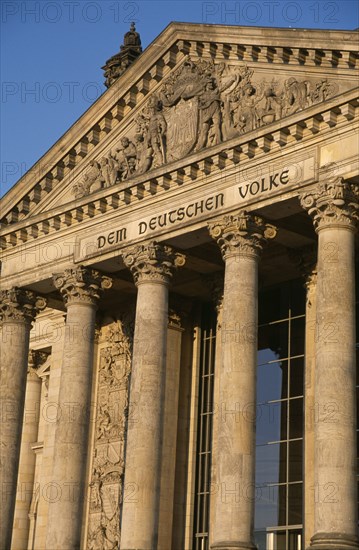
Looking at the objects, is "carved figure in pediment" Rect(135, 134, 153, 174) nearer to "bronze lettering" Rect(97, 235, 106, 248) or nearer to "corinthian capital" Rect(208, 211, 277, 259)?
"bronze lettering" Rect(97, 235, 106, 248)

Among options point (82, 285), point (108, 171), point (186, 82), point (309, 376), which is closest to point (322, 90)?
point (186, 82)

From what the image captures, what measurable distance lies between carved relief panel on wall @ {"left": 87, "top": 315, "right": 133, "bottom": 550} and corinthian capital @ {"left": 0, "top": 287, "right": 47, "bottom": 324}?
2939 millimetres

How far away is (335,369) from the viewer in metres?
27.9

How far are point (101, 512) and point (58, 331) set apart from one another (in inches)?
291

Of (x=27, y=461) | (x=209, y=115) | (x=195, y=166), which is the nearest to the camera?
(x=195, y=166)

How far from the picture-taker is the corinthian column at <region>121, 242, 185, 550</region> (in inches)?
1258

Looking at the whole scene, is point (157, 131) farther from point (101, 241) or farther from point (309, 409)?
point (309, 409)

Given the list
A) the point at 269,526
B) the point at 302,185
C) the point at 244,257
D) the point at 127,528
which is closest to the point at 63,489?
the point at 127,528

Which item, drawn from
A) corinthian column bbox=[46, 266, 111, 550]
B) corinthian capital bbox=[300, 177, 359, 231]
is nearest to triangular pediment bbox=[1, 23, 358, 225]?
corinthian capital bbox=[300, 177, 359, 231]

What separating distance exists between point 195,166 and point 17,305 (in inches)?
379

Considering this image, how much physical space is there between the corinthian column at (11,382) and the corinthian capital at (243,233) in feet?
32.4

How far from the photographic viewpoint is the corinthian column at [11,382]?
3706cm

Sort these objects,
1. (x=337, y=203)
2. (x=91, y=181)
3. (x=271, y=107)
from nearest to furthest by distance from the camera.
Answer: (x=337, y=203), (x=271, y=107), (x=91, y=181)

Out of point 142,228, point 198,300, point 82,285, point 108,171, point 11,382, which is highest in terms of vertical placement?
point 108,171
